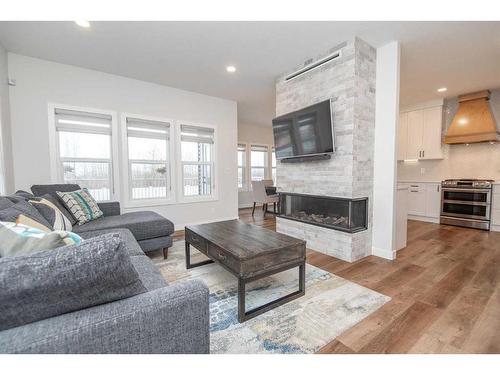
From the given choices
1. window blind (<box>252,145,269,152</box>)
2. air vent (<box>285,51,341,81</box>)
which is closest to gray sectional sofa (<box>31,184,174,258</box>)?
air vent (<box>285,51,341,81</box>)

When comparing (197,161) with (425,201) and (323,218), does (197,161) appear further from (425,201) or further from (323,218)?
(425,201)

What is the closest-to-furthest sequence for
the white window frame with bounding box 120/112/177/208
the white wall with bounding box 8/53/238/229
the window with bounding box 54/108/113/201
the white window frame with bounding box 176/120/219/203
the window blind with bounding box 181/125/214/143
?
the white wall with bounding box 8/53/238/229 → the window with bounding box 54/108/113/201 → the white window frame with bounding box 120/112/177/208 → the white window frame with bounding box 176/120/219/203 → the window blind with bounding box 181/125/214/143

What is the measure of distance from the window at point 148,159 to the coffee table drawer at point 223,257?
2.58 meters

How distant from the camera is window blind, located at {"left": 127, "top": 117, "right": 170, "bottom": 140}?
387cm

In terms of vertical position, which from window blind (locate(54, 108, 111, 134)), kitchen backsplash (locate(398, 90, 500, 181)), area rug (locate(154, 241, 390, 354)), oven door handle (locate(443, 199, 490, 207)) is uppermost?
window blind (locate(54, 108, 111, 134))

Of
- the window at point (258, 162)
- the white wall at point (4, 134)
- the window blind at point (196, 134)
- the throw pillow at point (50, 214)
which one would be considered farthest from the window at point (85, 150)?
the window at point (258, 162)

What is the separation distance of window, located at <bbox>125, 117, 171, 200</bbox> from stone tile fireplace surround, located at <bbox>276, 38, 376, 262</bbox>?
2651 millimetres

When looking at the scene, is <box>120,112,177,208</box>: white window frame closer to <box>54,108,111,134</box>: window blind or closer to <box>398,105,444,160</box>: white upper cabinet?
<box>54,108,111,134</box>: window blind

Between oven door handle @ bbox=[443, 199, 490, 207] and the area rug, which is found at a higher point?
oven door handle @ bbox=[443, 199, 490, 207]

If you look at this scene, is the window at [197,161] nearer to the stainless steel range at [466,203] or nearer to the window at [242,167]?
the window at [242,167]

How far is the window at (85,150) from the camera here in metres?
3.38

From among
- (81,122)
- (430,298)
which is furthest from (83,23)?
(430,298)
